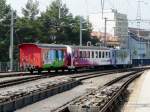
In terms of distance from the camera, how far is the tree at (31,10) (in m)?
90.4

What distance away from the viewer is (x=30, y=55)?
4709 centimetres

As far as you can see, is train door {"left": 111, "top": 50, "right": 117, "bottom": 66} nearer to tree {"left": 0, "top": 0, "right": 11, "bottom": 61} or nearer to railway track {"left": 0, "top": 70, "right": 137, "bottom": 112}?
tree {"left": 0, "top": 0, "right": 11, "bottom": 61}

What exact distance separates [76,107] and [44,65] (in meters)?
29.2

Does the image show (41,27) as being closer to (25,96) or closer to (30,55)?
(30,55)

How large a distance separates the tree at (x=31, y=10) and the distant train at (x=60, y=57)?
100 ft

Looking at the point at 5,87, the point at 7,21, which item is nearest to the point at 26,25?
the point at 7,21

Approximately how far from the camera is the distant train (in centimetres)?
4654

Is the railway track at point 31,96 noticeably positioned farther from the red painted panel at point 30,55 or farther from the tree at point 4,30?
the tree at point 4,30

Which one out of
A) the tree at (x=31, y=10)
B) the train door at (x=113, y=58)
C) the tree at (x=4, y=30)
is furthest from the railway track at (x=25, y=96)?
→ the tree at (x=31, y=10)

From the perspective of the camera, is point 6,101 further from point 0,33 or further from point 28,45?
point 0,33

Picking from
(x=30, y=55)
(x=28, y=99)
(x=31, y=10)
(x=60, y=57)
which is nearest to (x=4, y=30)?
(x=31, y=10)

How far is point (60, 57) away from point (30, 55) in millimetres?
3581

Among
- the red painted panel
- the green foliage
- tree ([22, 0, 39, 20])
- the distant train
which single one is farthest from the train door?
tree ([22, 0, 39, 20])

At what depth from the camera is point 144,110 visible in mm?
18203
